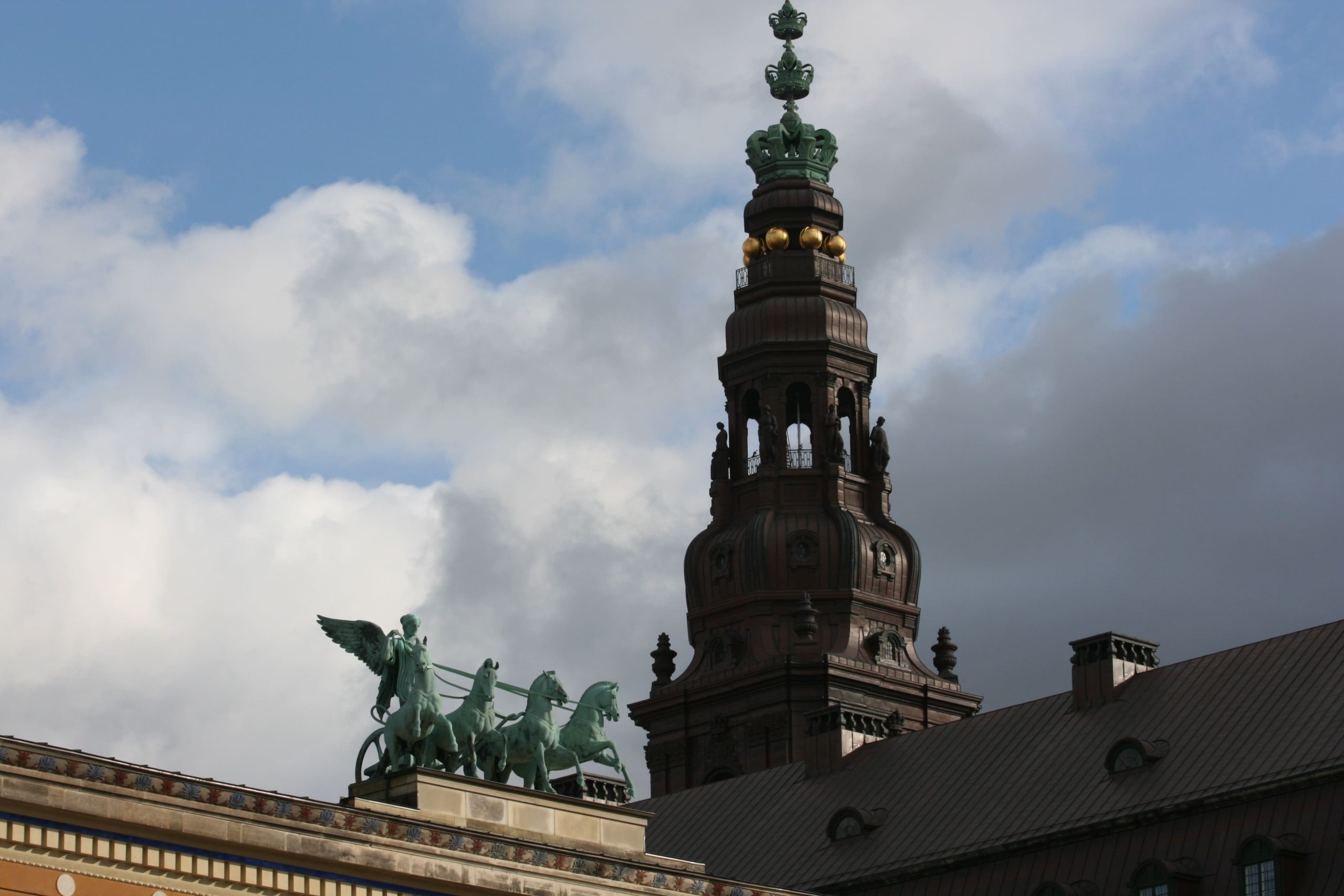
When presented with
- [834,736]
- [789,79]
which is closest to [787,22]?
[789,79]

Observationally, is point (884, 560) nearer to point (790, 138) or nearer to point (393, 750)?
point (790, 138)

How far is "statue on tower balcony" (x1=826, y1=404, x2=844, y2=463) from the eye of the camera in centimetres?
17050

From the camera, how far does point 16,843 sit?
72.9 m

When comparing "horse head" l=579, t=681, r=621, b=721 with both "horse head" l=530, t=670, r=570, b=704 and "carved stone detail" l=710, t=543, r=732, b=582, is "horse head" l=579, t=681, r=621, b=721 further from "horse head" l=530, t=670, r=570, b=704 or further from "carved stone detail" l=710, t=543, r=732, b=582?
"carved stone detail" l=710, t=543, r=732, b=582

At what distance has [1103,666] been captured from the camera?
5059 inches

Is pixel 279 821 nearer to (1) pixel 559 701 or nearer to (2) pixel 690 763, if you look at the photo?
(1) pixel 559 701

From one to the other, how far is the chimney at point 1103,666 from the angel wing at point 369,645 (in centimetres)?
4673

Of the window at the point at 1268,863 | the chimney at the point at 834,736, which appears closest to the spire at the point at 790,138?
the chimney at the point at 834,736

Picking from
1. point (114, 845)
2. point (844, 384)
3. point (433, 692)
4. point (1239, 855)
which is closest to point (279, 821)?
point (114, 845)

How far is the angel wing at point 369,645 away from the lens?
288ft

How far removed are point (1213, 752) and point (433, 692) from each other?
132 ft

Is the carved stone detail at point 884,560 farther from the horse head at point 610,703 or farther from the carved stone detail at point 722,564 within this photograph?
the horse head at point 610,703

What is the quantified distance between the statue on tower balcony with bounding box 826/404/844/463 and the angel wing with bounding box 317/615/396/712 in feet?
273

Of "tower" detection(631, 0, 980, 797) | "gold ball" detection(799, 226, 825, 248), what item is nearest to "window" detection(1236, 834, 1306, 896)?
"tower" detection(631, 0, 980, 797)
